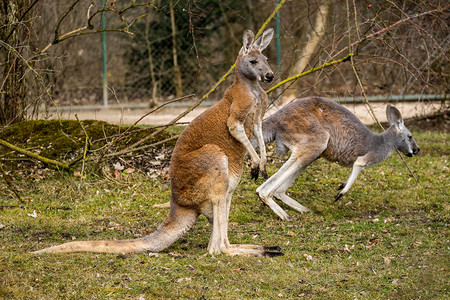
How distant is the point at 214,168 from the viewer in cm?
514

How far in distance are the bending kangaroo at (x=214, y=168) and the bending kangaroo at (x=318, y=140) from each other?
4.42 ft

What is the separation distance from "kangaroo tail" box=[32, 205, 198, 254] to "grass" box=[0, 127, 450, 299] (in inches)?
2.3

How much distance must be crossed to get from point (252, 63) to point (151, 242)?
1.71 metres

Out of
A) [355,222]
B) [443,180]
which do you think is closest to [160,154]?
[355,222]

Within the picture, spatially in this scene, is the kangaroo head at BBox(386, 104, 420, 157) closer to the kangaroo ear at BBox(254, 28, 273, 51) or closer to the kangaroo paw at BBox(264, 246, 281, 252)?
the kangaroo ear at BBox(254, 28, 273, 51)

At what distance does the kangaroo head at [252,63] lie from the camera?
5.46 meters

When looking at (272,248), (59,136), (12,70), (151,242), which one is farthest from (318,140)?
(12,70)

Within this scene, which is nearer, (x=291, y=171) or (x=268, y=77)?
(x=268, y=77)

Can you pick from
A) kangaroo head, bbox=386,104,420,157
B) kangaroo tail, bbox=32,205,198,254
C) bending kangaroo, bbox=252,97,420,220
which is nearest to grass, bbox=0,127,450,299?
kangaroo tail, bbox=32,205,198,254

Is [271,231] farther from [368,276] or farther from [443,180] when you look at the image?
[443,180]

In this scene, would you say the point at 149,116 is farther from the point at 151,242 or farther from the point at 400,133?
the point at 151,242

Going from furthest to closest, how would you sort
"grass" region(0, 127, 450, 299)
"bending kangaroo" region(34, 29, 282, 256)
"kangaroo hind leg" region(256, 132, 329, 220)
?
"kangaroo hind leg" region(256, 132, 329, 220), "bending kangaroo" region(34, 29, 282, 256), "grass" region(0, 127, 450, 299)

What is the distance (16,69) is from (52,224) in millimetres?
3054

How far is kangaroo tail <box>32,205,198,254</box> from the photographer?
498 centimetres
